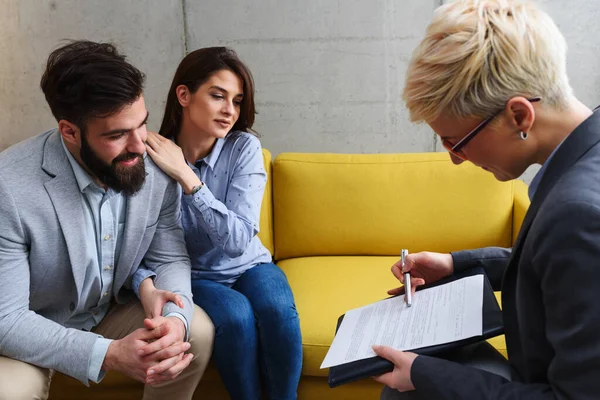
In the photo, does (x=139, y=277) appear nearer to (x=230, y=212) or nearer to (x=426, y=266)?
(x=230, y=212)

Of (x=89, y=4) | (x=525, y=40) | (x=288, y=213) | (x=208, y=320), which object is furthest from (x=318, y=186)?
(x=525, y=40)

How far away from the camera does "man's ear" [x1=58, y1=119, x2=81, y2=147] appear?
172cm

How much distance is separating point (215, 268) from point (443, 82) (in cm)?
125

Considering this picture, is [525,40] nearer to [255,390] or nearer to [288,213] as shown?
[255,390]

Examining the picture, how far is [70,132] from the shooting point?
1736 mm

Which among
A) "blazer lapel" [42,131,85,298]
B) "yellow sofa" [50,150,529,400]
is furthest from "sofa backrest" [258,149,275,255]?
"blazer lapel" [42,131,85,298]

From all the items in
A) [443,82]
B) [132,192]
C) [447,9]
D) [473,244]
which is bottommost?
[473,244]

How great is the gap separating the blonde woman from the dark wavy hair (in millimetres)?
1084

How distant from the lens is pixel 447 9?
1.19 m

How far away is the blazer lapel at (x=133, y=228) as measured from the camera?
1.88 meters

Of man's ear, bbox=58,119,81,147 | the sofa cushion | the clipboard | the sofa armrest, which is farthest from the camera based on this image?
the sofa armrest

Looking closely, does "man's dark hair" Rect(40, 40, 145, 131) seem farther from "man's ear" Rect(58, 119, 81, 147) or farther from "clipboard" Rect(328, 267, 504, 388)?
"clipboard" Rect(328, 267, 504, 388)

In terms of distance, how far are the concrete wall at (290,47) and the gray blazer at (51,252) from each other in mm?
1093

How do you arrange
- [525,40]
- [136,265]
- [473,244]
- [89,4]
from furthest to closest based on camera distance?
[89,4] < [473,244] < [136,265] < [525,40]
